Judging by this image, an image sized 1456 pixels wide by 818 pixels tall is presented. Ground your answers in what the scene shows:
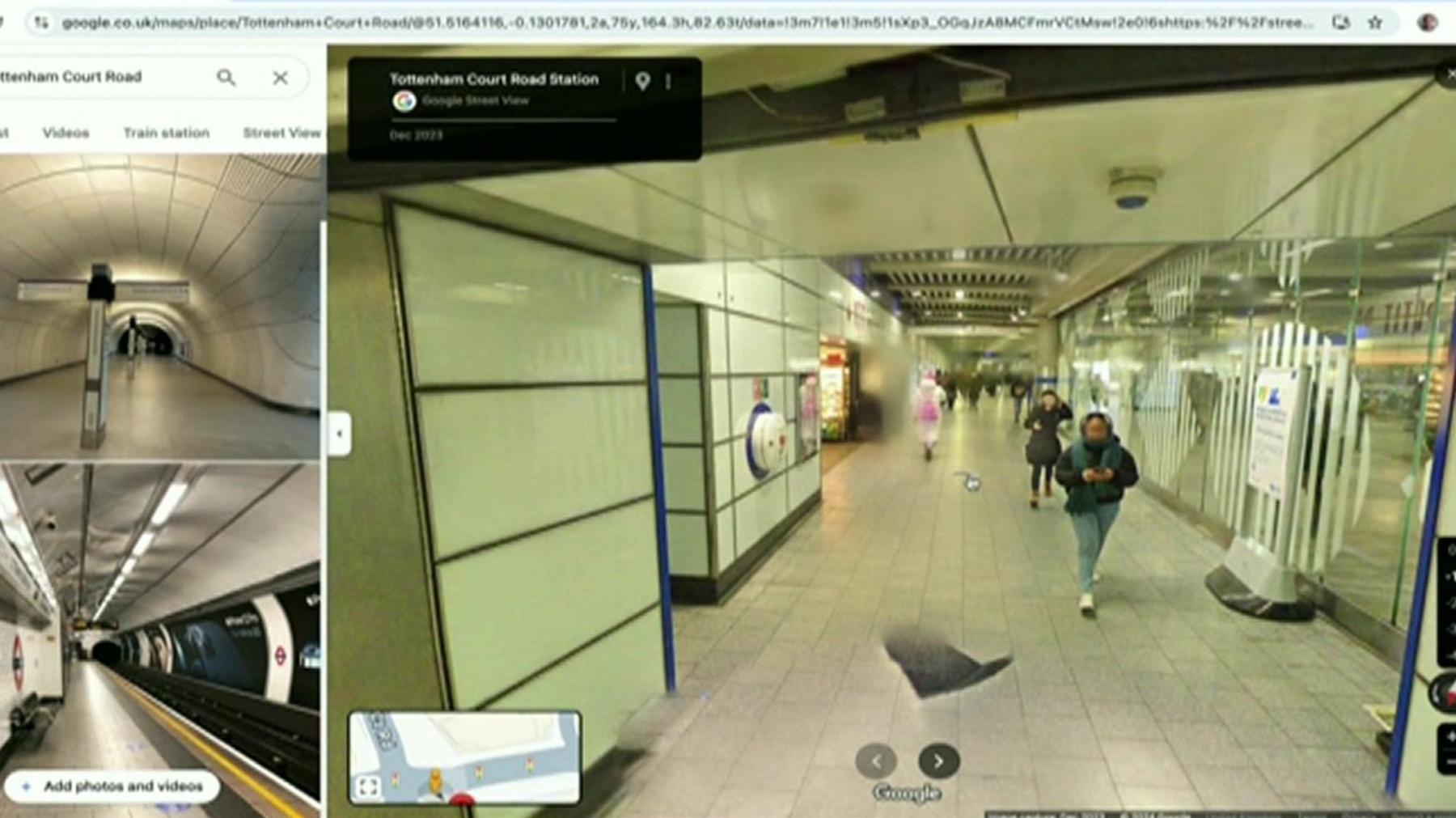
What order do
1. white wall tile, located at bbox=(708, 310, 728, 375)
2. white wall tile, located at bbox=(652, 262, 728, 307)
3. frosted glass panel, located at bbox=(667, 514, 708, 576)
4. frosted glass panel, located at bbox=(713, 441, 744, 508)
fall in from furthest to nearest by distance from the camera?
frosted glass panel, located at bbox=(713, 441, 744, 508) < white wall tile, located at bbox=(708, 310, 728, 375) < frosted glass panel, located at bbox=(667, 514, 708, 576) < white wall tile, located at bbox=(652, 262, 728, 307)

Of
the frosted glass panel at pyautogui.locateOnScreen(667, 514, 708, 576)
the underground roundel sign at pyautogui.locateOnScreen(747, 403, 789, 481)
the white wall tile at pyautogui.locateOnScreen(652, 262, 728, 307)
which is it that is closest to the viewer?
the white wall tile at pyautogui.locateOnScreen(652, 262, 728, 307)

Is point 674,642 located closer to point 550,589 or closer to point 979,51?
point 550,589

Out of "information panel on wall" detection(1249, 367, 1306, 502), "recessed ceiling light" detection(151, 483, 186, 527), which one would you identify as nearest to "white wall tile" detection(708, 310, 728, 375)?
"recessed ceiling light" detection(151, 483, 186, 527)

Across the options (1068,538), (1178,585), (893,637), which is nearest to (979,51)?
(1068,538)

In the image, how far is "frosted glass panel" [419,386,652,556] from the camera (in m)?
0.87

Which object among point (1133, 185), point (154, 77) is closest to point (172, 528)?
point (154, 77)

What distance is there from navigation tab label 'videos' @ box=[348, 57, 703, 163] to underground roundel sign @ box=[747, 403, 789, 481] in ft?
2.62

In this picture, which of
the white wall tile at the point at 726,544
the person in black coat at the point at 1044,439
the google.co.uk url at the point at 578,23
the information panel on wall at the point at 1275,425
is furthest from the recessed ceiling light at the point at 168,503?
the information panel on wall at the point at 1275,425

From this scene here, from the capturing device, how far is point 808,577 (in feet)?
3.79

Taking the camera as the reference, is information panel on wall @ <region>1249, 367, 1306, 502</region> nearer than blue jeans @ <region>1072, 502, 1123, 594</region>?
No

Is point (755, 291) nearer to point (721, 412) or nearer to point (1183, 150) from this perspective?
point (721, 412)

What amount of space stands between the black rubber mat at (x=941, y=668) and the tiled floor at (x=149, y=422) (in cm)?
80

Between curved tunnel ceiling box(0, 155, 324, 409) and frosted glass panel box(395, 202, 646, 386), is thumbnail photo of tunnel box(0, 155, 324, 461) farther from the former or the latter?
frosted glass panel box(395, 202, 646, 386)

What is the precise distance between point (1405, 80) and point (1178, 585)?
730mm
